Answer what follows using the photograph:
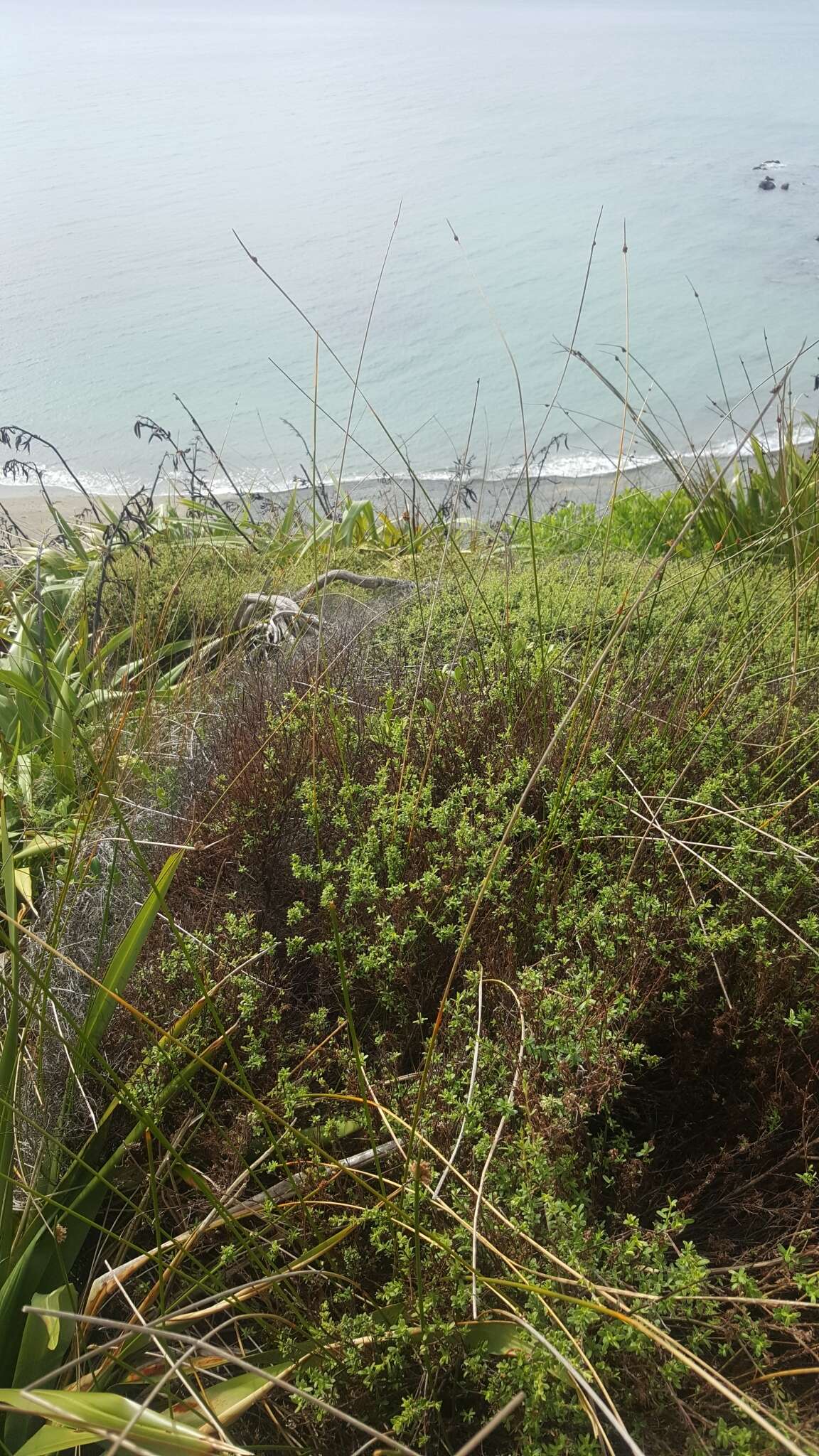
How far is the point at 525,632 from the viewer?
99.4 inches

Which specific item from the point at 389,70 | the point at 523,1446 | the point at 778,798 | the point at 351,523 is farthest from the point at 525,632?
the point at 389,70

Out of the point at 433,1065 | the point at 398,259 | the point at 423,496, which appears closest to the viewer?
the point at 433,1065

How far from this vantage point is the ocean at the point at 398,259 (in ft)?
23.9

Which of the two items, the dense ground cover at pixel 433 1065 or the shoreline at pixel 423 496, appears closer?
the dense ground cover at pixel 433 1065

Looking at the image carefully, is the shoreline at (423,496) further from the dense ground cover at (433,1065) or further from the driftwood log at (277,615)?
the dense ground cover at (433,1065)

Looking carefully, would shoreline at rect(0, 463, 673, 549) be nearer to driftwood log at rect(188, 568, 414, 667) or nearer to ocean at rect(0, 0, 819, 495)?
ocean at rect(0, 0, 819, 495)

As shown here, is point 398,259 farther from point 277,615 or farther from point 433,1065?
point 433,1065

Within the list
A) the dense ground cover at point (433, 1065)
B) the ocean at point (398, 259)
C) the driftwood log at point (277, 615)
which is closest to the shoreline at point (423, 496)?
the ocean at point (398, 259)

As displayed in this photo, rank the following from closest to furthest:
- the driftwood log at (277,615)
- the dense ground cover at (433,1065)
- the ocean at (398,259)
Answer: the dense ground cover at (433,1065) < the driftwood log at (277,615) < the ocean at (398,259)

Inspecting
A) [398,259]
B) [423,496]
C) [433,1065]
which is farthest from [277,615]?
[398,259]

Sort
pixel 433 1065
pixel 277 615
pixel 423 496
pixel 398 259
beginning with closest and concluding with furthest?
pixel 433 1065, pixel 277 615, pixel 423 496, pixel 398 259

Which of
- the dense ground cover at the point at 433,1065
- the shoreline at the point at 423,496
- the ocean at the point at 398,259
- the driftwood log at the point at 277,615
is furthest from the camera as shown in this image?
the ocean at the point at 398,259

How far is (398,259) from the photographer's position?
996 centimetres

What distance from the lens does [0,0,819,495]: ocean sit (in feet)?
23.9
